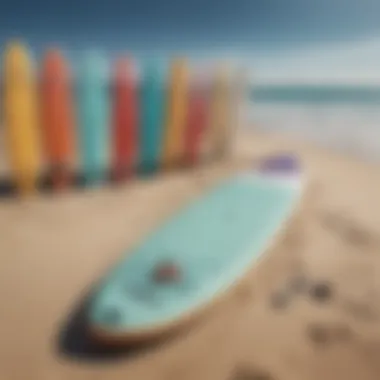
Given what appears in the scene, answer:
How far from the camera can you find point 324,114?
1.09 meters

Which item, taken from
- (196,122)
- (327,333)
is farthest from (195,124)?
(327,333)

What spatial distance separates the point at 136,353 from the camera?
74cm

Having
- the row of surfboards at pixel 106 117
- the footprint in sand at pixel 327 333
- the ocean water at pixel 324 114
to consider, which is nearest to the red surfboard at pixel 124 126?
the row of surfboards at pixel 106 117

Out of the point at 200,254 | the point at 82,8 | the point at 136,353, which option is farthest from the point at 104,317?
the point at 82,8

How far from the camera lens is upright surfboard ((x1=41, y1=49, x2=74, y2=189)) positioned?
3.24 feet

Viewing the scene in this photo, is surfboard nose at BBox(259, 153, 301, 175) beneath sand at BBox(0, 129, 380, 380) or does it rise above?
above

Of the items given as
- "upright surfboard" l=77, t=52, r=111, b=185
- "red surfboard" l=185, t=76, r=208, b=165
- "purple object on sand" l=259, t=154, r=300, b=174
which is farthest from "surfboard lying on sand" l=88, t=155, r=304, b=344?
"upright surfboard" l=77, t=52, r=111, b=185

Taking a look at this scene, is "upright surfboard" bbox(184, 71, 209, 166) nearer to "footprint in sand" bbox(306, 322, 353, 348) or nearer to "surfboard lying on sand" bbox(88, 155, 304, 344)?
"surfboard lying on sand" bbox(88, 155, 304, 344)

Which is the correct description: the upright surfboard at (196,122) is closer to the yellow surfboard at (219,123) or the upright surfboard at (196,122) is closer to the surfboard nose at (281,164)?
the yellow surfboard at (219,123)

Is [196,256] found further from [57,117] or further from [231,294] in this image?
[57,117]

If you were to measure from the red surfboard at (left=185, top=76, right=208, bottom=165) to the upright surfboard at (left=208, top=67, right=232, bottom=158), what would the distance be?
Result: 0.02 meters

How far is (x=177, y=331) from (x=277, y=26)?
542mm

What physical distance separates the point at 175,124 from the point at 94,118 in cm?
16

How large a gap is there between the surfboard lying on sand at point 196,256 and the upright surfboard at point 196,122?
0.11 metres
